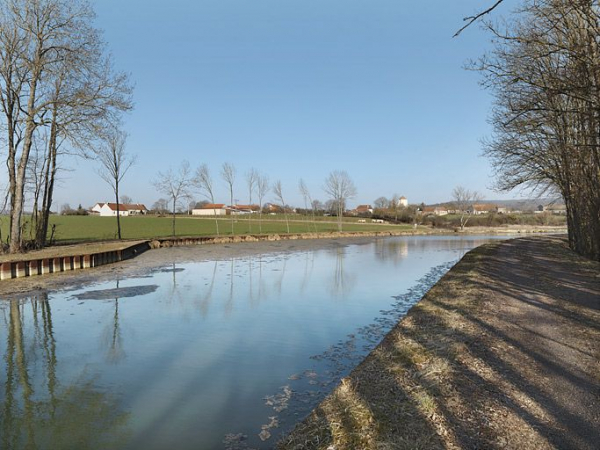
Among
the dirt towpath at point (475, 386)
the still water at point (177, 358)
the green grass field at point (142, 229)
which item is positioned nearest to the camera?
the dirt towpath at point (475, 386)

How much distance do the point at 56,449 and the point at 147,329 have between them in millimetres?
4516

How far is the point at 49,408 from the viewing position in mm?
4730

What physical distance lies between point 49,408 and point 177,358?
6.77ft

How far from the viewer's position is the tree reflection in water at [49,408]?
4055 millimetres

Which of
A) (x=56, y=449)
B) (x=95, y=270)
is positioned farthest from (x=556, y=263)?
(x=95, y=270)

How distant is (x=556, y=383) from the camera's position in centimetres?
439

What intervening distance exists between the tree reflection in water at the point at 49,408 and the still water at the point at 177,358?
0.02 meters

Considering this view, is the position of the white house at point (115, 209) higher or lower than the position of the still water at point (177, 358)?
higher

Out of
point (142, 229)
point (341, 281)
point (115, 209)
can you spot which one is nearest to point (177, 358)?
point (341, 281)

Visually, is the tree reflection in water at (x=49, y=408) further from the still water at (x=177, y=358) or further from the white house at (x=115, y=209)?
the white house at (x=115, y=209)

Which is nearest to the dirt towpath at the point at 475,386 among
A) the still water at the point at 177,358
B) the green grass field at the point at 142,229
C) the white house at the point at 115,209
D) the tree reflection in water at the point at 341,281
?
the still water at the point at 177,358

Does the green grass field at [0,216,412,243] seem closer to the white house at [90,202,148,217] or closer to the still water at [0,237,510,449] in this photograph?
the still water at [0,237,510,449]

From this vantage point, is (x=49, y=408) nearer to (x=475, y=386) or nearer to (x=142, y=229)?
(x=475, y=386)

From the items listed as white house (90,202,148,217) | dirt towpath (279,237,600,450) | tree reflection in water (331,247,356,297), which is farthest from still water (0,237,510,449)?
white house (90,202,148,217)
